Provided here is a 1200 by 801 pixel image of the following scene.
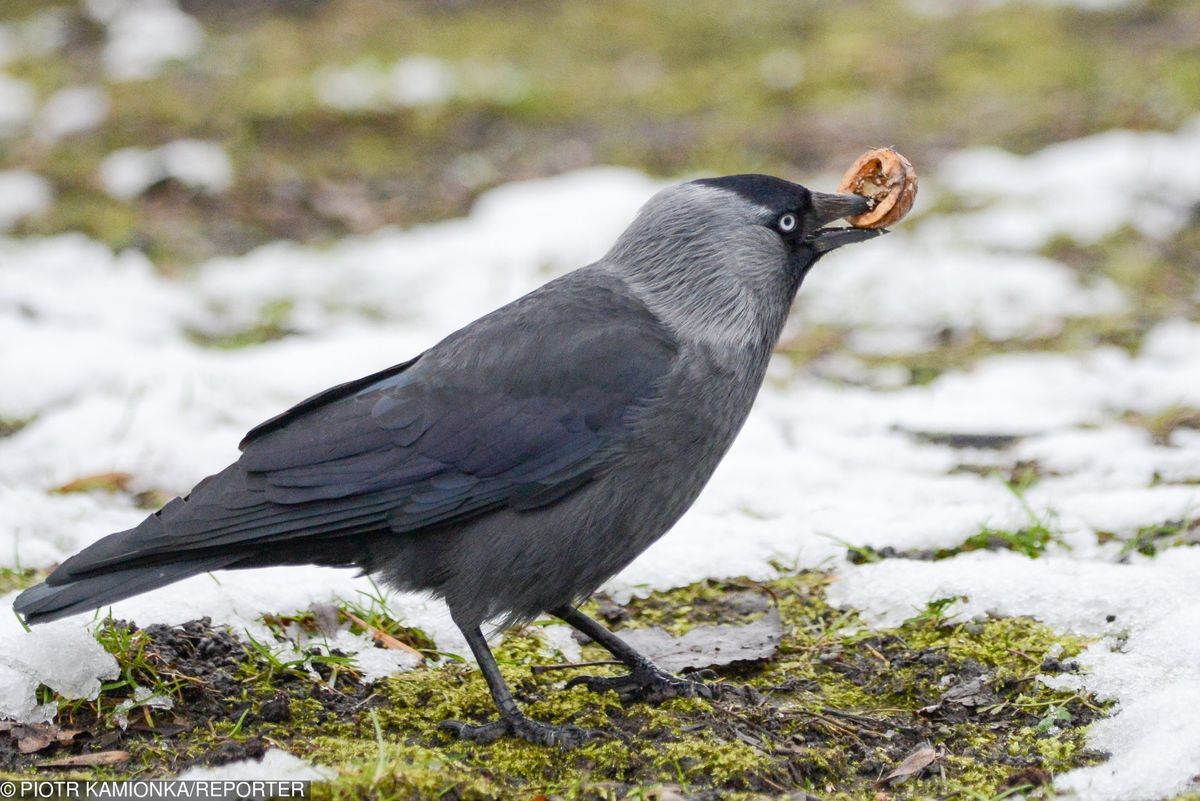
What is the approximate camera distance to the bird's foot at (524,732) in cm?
333

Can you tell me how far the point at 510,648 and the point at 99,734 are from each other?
3.99ft

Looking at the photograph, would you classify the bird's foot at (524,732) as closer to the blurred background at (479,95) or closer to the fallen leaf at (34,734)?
the fallen leaf at (34,734)

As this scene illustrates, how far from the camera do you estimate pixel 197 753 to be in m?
3.17

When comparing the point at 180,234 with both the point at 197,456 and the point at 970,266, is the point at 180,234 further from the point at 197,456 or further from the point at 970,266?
the point at 970,266

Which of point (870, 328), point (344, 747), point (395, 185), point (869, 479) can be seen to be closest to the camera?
point (344, 747)

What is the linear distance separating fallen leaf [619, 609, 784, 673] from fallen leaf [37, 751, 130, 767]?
148 centimetres

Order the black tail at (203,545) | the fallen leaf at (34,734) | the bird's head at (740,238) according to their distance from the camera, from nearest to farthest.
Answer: the fallen leaf at (34,734) < the black tail at (203,545) < the bird's head at (740,238)

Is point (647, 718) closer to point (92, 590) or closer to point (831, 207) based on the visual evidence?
point (92, 590)

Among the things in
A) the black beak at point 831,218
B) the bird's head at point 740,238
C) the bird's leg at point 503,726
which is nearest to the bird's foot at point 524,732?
the bird's leg at point 503,726

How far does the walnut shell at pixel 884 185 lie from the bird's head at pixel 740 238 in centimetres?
4

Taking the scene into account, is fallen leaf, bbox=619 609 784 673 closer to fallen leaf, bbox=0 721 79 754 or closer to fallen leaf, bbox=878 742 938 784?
fallen leaf, bbox=878 742 938 784

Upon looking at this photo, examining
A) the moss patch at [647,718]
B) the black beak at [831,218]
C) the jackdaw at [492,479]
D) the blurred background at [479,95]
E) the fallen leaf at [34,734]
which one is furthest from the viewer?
the blurred background at [479,95]

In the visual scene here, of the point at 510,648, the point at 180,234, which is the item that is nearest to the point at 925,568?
the point at 510,648

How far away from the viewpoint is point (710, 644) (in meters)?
3.92
